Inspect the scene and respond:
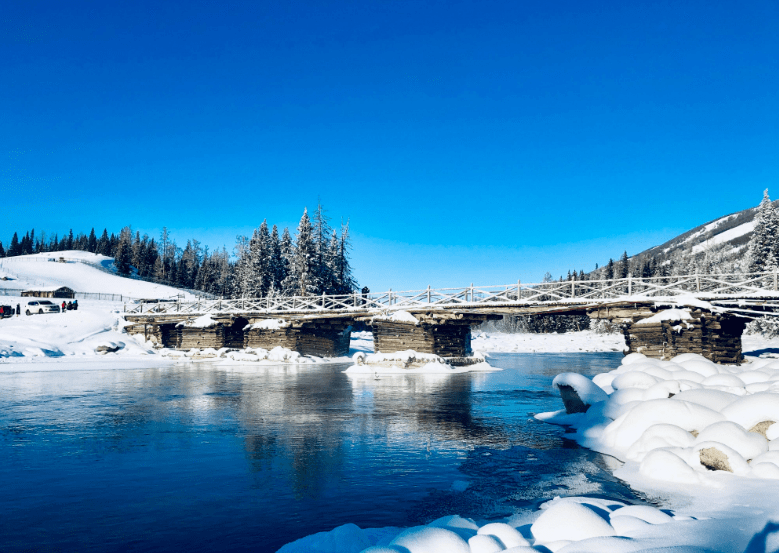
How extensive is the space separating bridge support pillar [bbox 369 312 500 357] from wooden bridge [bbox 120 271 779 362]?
0.06 metres

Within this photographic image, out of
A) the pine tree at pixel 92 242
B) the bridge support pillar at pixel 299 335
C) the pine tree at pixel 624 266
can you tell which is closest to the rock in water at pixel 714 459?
the bridge support pillar at pixel 299 335

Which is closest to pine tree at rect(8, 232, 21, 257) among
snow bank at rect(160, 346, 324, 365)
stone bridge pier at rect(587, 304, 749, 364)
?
snow bank at rect(160, 346, 324, 365)

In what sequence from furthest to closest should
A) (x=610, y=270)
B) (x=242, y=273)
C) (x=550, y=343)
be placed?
(x=610, y=270)
(x=242, y=273)
(x=550, y=343)

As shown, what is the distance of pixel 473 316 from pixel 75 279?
86.9 metres

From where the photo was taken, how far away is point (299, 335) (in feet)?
129

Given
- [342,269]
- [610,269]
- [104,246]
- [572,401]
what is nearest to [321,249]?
[342,269]

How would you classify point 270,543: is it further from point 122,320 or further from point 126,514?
point 122,320

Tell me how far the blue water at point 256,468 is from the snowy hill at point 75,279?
72299 millimetres

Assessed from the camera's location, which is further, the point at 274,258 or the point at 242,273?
the point at 242,273

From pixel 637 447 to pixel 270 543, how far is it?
671 centimetres

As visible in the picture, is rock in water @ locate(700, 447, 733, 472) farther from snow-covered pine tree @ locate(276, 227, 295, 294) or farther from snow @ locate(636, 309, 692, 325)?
snow-covered pine tree @ locate(276, 227, 295, 294)

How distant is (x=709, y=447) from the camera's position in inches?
297

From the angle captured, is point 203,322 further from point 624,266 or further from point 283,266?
point 624,266

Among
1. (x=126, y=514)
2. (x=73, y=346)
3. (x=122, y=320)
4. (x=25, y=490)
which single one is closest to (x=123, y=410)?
(x=25, y=490)
